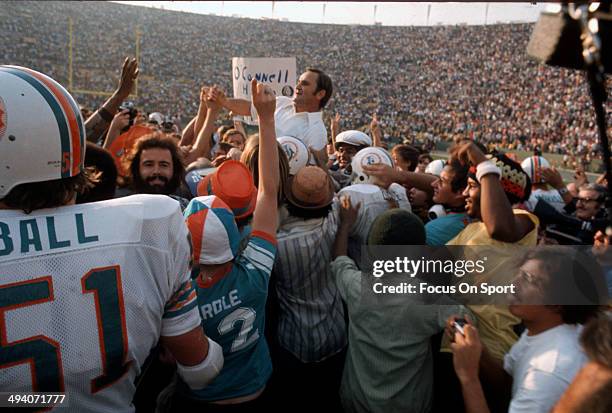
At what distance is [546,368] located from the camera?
1.54 meters

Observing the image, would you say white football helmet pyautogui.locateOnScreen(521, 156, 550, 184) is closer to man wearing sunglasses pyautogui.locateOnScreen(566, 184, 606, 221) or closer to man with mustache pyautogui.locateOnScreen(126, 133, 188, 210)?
man wearing sunglasses pyautogui.locateOnScreen(566, 184, 606, 221)

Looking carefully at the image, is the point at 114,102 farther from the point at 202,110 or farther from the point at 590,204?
the point at 590,204

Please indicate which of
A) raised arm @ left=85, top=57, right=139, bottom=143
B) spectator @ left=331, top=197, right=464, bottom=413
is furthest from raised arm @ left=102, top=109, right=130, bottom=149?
spectator @ left=331, top=197, right=464, bottom=413

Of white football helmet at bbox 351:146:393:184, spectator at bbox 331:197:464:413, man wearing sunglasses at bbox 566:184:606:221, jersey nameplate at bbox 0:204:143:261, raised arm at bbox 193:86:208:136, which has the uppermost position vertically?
raised arm at bbox 193:86:208:136

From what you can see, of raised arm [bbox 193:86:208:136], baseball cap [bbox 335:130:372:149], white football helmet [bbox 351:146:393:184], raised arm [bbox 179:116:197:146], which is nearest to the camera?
white football helmet [bbox 351:146:393:184]

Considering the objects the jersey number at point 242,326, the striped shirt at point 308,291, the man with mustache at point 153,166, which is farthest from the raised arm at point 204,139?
the jersey number at point 242,326

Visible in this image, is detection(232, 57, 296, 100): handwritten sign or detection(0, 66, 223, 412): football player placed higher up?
detection(232, 57, 296, 100): handwritten sign

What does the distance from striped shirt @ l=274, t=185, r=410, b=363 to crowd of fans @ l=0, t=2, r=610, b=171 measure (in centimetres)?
2189

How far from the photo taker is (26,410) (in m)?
1.20

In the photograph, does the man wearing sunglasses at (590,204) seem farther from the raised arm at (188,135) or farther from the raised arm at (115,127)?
the raised arm at (115,127)

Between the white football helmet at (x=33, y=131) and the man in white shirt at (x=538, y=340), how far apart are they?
1396 millimetres

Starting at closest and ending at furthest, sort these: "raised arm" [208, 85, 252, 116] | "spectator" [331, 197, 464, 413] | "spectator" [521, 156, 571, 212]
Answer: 1. "spectator" [331, 197, 464, 413]
2. "raised arm" [208, 85, 252, 116]
3. "spectator" [521, 156, 571, 212]

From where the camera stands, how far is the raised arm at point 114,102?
2984mm

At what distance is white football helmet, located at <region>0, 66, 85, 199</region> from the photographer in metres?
1.23
